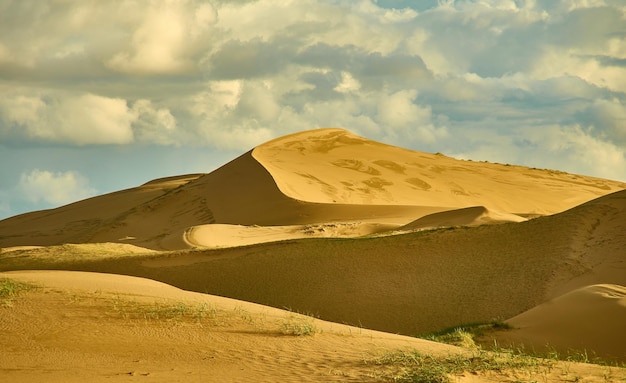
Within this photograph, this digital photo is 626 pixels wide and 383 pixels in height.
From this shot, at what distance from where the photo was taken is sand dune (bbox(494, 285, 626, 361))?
11.9 m

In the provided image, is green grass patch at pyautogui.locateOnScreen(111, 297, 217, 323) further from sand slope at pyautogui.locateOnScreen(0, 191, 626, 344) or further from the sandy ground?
sand slope at pyautogui.locateOnScreen(0, 191, 626, 344)

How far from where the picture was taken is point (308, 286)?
57.7ft

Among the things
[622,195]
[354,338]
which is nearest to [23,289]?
[354,338]

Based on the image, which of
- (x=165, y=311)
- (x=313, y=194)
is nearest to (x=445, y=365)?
(x=165, y=311)

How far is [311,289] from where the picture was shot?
17.5m

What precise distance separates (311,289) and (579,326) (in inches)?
257

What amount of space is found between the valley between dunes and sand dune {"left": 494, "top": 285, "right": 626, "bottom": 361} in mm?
29

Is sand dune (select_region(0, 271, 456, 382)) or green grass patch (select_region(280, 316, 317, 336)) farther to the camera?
green grass patch (select_region(280, 316, 317, 336))

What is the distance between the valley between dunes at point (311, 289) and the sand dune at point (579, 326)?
29 millimetres

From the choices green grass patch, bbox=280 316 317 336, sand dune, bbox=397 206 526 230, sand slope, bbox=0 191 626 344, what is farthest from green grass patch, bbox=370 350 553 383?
sand dune, bbox=397 206 526 230

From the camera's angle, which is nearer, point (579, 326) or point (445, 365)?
point (445, 365)

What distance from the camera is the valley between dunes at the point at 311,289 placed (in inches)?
326

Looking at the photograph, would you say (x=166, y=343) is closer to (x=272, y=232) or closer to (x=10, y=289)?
(x=10, y=289)

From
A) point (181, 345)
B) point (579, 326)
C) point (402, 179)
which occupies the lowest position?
point (579, 326)
